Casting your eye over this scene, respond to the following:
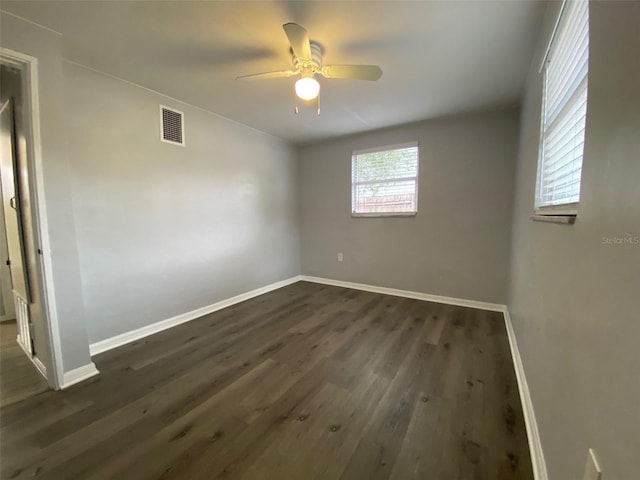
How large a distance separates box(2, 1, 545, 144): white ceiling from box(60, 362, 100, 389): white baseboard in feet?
7.78

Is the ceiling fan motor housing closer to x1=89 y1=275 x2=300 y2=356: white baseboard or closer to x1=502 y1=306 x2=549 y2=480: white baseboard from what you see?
x1=502 y1=306 x2=549 y2=480: white baseboard

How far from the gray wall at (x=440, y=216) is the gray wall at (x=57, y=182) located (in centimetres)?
314

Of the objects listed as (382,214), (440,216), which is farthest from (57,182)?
(440,216)

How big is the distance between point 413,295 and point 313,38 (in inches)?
126

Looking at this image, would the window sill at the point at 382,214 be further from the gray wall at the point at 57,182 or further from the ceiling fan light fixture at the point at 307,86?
the gray wall at the point at 57,182

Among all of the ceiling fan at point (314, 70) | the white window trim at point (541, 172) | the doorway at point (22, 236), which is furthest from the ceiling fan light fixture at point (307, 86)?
the doorway at point (22, 236)

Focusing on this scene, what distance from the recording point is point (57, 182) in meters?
1.72

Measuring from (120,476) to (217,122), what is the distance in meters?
3.22

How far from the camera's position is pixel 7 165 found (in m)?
2.03

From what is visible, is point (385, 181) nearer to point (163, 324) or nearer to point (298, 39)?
point (298, 39)

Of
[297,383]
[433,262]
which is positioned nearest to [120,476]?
[297,383]

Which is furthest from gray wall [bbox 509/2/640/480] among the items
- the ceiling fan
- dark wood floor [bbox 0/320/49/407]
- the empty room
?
dark wood floor [bbox 0/320/49/407]

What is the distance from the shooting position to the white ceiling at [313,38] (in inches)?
59.4

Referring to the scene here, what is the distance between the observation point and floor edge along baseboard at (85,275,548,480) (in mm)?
1280
